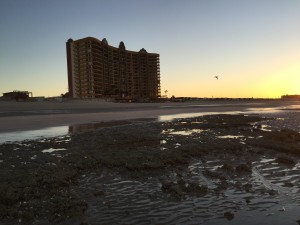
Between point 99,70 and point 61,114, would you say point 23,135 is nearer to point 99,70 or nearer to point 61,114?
point 61,114

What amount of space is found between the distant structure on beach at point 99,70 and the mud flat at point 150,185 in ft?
361

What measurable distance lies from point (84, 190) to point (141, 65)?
190 m

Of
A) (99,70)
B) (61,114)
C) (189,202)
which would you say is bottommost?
(189,202)

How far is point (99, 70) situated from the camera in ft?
487

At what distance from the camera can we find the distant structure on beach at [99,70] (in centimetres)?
14050

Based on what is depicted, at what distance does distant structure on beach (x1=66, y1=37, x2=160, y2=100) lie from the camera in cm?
14050

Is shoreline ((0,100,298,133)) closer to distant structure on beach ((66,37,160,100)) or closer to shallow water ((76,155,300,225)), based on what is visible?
shallow water ((76,155,300,225))

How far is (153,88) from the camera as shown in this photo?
195000 millimetres

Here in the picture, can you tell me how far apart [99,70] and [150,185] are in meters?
145

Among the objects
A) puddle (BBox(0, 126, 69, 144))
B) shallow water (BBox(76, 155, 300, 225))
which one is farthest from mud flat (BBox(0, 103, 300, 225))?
puddle (BBox(0, 126, 69, 144))

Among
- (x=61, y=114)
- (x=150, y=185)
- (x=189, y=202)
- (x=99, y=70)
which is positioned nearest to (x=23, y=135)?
(x=150, y=185)

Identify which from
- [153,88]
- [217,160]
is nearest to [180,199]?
[217,160]

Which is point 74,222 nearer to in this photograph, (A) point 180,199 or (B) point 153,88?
(A) point 180,199

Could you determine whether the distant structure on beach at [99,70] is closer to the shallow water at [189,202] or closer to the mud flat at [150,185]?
the mud flat at [150,185]
